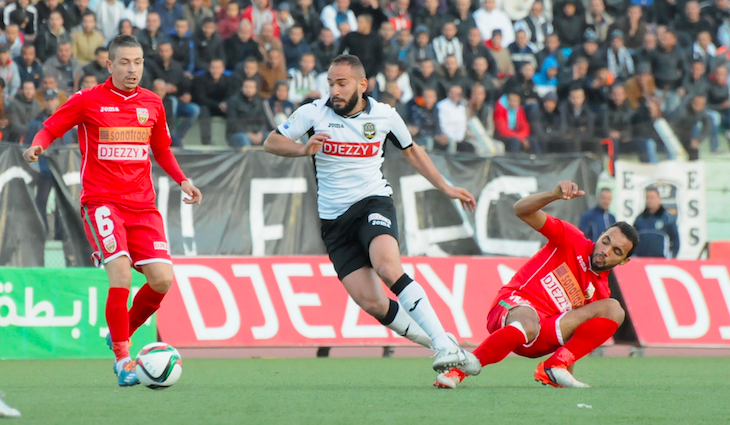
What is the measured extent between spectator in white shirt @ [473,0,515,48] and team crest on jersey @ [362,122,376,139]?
10.9 meters

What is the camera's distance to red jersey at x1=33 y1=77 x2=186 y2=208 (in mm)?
6527

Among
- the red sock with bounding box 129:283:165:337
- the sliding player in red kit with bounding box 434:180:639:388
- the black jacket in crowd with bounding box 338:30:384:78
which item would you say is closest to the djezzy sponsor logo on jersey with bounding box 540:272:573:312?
the sliding player in red kit with bounding box 434:180:639:388

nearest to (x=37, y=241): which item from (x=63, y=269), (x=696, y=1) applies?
(x=63, y=269)

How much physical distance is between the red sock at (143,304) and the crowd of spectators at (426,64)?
18.7ft

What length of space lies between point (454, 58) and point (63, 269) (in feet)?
24.1

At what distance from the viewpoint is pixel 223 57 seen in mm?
14992

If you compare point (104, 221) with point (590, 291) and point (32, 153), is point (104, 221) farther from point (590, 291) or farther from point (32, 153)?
point (590, 291)

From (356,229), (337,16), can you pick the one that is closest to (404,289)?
(356,229)

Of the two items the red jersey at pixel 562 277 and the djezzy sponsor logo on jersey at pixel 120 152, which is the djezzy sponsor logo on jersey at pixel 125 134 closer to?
the djezzy sponsor logo on jersey at pixel 120 152

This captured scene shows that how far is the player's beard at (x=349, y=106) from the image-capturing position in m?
6.64

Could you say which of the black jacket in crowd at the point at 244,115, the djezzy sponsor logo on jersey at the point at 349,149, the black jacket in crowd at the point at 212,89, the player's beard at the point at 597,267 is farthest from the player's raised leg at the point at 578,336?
the black jacket in crowd at the point at 212,89

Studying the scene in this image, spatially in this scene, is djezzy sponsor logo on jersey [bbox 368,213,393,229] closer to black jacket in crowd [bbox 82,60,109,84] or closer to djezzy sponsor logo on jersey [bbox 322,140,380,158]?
djezzy sponsor logo on jersey [bbox 322,140,380,158]

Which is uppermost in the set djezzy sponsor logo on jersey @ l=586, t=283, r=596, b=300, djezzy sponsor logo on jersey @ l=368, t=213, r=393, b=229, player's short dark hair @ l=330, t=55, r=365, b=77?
player's short dark hair @ l=330, t=55, r=365, b=77

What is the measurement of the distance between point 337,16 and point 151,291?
10371 millimetres
